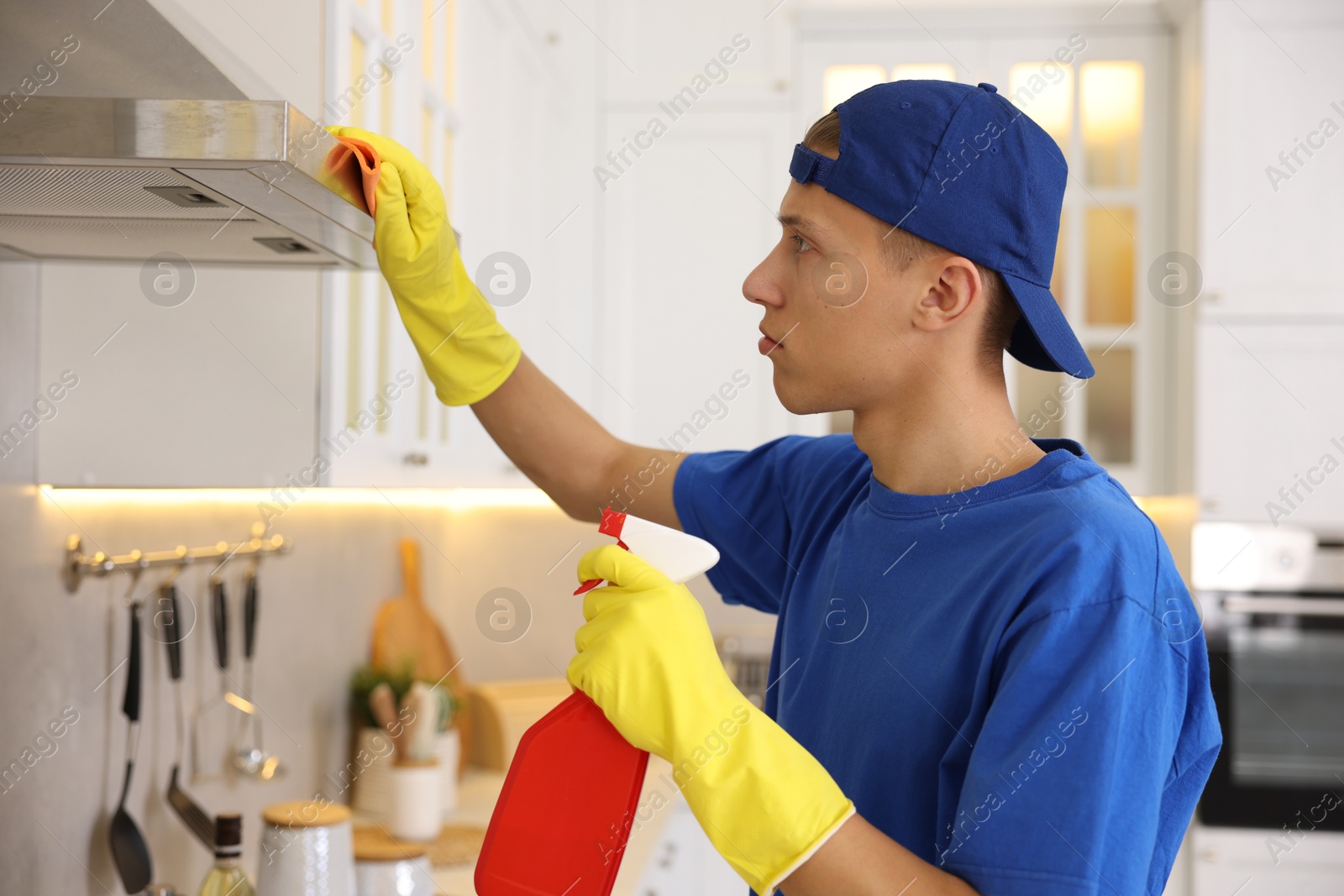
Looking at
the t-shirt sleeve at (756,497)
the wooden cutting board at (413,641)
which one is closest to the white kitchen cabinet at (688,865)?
the wooden cutting board at (413,641)

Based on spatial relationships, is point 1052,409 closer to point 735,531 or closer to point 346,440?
point 735,531

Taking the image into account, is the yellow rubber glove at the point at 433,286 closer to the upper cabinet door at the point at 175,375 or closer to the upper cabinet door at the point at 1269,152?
the upper cabinet door at the point at 175,375

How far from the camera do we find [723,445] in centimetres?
251

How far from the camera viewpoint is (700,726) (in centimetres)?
74

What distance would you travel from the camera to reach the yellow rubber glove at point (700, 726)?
710mm

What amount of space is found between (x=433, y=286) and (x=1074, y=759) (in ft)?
2.15

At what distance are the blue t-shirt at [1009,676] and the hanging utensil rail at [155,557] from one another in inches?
29.5

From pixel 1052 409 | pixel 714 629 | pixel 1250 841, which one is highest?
pixel 1052 409

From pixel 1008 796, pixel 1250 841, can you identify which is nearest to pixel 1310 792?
pixel 1250 841

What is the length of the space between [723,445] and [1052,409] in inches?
28.5

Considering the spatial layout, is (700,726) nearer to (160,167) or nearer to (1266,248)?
(160,167)

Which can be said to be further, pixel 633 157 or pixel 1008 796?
pixel 633 157

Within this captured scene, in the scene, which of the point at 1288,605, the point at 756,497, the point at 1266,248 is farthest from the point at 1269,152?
the point at 756,497

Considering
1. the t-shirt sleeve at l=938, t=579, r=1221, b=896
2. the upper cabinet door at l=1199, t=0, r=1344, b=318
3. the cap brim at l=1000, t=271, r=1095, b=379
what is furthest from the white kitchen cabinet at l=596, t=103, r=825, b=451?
the t-shirt sleeve at l=938, t=579, r=1221, b=896
